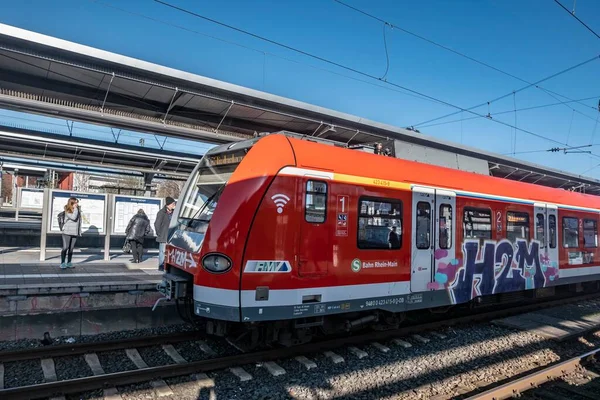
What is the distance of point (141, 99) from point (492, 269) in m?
8.80

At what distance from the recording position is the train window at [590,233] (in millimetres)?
12080

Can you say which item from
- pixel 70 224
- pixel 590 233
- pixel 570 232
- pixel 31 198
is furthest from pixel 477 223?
pixel 31 198

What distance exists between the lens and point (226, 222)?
554 centimetres

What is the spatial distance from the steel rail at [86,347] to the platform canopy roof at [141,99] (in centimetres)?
518

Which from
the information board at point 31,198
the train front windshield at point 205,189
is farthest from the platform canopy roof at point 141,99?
the information board at point 31,198

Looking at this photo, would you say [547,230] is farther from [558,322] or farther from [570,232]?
[558,322]

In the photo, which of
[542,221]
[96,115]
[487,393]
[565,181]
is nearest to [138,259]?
[96,115]

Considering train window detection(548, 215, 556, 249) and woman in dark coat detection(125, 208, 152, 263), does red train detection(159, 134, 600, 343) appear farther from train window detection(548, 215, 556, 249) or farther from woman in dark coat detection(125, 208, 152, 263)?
woman in dark coat detection(125, 208, 152, 263)

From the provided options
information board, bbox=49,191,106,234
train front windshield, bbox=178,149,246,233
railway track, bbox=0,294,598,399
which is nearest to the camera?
railway track, bbox=0,294,598,399

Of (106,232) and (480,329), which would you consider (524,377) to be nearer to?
(480,329)

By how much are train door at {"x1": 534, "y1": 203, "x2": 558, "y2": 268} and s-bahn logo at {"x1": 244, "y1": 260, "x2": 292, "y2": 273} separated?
7.14 metres

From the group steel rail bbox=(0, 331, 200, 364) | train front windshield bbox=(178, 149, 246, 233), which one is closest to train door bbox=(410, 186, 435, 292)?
train front windshield bbox=(178, 149, 246, 233)

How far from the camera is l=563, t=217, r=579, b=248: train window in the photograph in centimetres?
1116

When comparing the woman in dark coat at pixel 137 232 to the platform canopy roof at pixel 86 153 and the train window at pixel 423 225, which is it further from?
the train window at pixel 423 225
